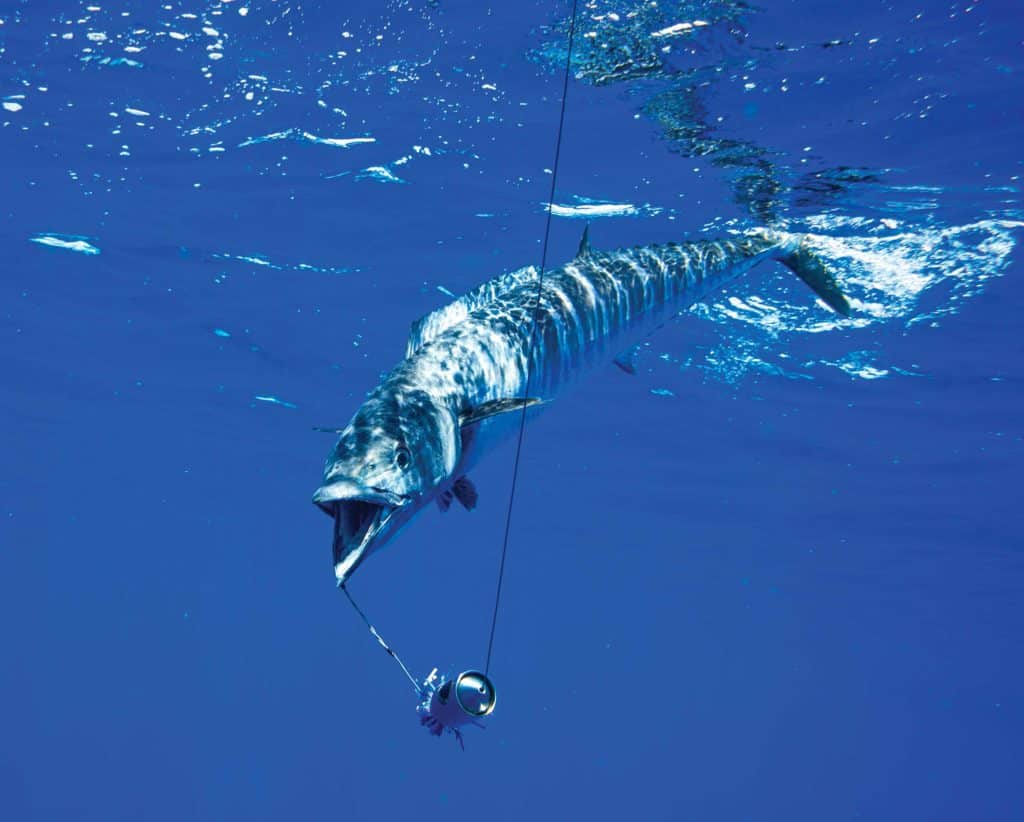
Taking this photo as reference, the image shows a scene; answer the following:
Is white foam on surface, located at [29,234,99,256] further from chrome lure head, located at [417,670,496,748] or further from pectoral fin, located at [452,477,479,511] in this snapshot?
chrome lure head, located at [417,670,496,748]

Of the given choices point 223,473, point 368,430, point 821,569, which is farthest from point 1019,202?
point 223,473

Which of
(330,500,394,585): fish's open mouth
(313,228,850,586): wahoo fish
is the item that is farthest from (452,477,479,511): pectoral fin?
(330,500,394,585): fish's open mouth

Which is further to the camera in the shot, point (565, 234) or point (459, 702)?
point (565, 234)

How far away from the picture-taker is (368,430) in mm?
3705

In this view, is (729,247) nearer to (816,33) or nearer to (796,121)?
(816,33)

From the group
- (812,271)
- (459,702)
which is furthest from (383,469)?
(812,271)

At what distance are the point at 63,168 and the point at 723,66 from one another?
1131 cm

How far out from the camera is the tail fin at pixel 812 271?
7188mm

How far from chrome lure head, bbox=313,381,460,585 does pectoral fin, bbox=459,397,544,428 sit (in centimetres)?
9

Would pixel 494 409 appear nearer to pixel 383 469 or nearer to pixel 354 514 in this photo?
pixel 383 469

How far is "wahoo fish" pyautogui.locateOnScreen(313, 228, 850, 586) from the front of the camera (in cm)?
340

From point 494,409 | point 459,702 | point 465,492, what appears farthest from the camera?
point 465,492

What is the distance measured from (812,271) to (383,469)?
5497mm

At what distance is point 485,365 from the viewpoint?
454cm
